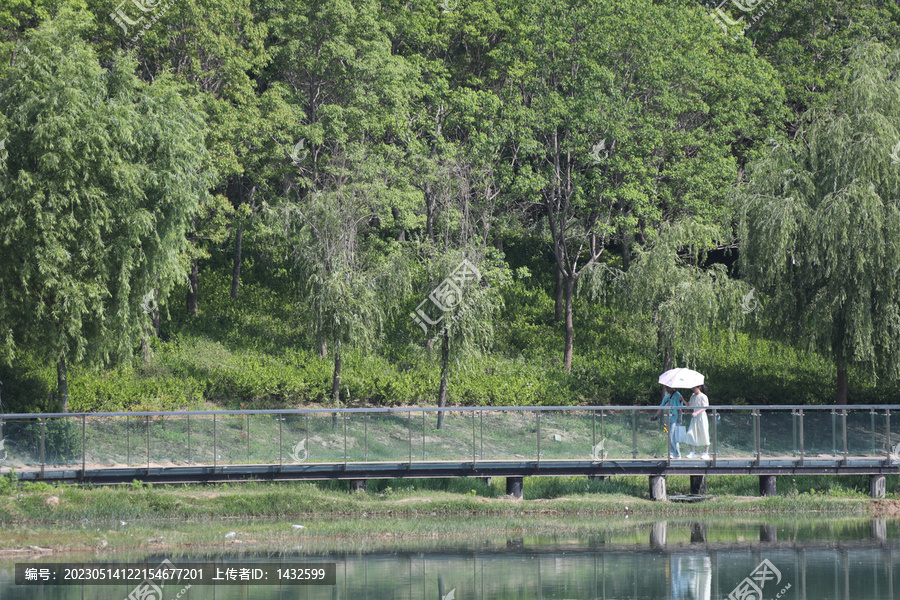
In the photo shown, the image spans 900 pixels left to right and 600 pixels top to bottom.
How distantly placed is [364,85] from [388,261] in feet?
29.5

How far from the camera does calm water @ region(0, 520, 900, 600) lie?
1655 centimetres

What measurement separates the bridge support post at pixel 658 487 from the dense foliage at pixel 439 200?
27.8 feet

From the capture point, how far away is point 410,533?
21031mm

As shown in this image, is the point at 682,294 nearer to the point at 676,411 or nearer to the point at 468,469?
the point at 676,411

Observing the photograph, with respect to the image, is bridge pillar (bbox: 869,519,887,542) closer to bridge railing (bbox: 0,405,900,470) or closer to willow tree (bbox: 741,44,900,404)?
bridge railing (bbox: 0,405,900,470)

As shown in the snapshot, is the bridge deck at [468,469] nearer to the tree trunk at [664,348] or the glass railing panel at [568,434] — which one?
the glass railing panel at [568,434]

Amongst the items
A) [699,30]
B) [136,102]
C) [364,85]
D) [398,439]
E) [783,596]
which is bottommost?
[783,596]

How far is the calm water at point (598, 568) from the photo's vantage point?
1655 cm

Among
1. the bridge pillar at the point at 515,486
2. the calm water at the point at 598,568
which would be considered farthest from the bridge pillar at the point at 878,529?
the bridge pillar at the point at 515,486

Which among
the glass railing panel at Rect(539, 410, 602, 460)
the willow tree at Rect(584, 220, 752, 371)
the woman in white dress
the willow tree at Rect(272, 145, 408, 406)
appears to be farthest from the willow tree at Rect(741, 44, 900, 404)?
the willow tree at Rect(272, 145, 408, 406)

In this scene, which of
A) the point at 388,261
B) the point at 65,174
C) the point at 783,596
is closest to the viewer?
the point at 783,596

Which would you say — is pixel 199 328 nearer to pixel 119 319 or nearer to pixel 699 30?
pixel 119 319

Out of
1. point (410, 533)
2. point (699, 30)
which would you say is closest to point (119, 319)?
point (410, 533)

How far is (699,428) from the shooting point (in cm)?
2439
